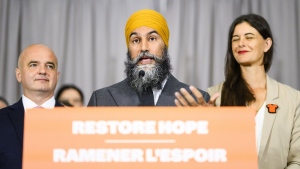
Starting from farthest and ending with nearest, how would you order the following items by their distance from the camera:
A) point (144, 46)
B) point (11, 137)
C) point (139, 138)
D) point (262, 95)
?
1. point (262, 95)
2. point (144, 46)
3. point (11, 137)
4. point (139, 138)

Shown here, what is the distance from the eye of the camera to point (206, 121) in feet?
4.66

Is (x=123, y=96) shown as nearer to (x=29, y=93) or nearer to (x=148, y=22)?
(x=148, y=22)

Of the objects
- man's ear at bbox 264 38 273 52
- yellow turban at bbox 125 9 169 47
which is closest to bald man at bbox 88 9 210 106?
yellow turban at bbox 125 9 169 47

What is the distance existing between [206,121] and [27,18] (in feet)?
11.9

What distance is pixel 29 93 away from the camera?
2416mm

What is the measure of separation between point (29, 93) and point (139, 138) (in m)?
1.16

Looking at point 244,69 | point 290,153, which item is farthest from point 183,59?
point 290,153

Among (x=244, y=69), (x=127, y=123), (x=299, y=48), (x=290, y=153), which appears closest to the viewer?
(x=127, y=123)

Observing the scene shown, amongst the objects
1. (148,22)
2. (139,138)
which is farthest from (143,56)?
(139,138)

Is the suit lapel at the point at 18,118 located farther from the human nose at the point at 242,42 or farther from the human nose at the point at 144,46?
the human nose at the point at 242,42

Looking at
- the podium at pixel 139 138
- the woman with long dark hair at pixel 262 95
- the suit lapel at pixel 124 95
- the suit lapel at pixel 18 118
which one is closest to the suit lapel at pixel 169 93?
the suit lapel at pixel 124 95

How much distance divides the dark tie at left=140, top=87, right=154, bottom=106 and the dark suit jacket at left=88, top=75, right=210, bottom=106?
0.9 inches

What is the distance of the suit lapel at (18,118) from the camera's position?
2167mm

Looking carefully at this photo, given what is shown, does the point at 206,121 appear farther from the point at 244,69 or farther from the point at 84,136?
the point at 244,69
